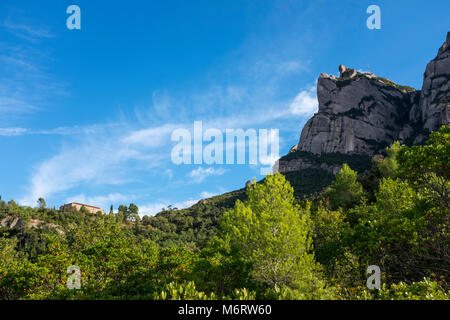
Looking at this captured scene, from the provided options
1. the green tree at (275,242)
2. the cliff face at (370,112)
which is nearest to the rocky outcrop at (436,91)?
the cliff face at (370,112)

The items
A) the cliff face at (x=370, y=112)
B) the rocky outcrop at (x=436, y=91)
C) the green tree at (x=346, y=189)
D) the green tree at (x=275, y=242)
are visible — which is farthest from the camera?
the cliff face at (x=370, y=112)

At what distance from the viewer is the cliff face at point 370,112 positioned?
116062mm

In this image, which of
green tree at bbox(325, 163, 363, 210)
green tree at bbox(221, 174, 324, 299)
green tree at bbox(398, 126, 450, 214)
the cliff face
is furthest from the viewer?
the cliff face

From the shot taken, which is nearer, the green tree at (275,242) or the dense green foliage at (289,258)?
the dense green foliage at (289,258)

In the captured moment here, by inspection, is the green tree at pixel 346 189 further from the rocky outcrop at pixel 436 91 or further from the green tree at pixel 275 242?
the rocky outcrop at pixel 436 91

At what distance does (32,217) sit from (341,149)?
145 m

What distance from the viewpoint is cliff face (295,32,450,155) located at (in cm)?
11606

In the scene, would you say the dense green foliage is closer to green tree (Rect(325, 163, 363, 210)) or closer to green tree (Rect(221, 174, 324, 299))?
green tree (Rect(221, 174, 324, 299))

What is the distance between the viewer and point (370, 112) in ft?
470

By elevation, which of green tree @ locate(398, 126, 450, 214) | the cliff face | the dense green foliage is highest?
the cliff face

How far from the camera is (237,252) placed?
1684cm

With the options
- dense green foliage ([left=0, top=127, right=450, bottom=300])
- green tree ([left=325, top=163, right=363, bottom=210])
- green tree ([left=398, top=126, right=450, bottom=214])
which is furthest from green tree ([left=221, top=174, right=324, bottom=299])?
green tree ([left=325, top=163, right=363, bottom=210])

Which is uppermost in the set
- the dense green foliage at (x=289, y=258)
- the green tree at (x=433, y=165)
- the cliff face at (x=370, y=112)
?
the cliff face at (x=370, y=112)
